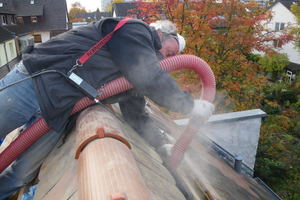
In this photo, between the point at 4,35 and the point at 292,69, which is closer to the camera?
the point at 4,35

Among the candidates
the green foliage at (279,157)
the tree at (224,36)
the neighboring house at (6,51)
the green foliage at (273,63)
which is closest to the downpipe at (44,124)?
the tree at (224,36)

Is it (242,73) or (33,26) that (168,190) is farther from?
(33,26)

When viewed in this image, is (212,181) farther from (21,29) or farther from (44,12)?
(44,12)

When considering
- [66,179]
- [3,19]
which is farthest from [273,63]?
[66,179]

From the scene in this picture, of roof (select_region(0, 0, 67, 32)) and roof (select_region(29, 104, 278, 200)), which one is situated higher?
roof (select_region(0, 0, 67, 32))

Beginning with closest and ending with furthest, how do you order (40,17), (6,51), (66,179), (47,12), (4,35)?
1. (66,179)
2. (6,51)
3. (4,35)
4. (40,17)
5. (47,12)

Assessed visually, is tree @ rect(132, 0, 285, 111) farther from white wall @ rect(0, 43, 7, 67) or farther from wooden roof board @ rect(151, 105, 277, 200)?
white wall @ rect(0, 43, 7, 67)

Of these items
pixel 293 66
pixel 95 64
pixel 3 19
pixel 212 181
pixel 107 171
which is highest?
pixel 3 19

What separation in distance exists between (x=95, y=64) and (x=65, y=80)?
0.26 metres

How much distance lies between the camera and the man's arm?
1.98 metres

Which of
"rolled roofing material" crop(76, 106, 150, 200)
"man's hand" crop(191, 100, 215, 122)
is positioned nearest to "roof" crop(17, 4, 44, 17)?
"man's hand" crop(191, 100, 215, 122)

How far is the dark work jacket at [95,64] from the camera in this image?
1.97m

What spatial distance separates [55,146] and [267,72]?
24018 millimetres

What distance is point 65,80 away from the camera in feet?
6.58
